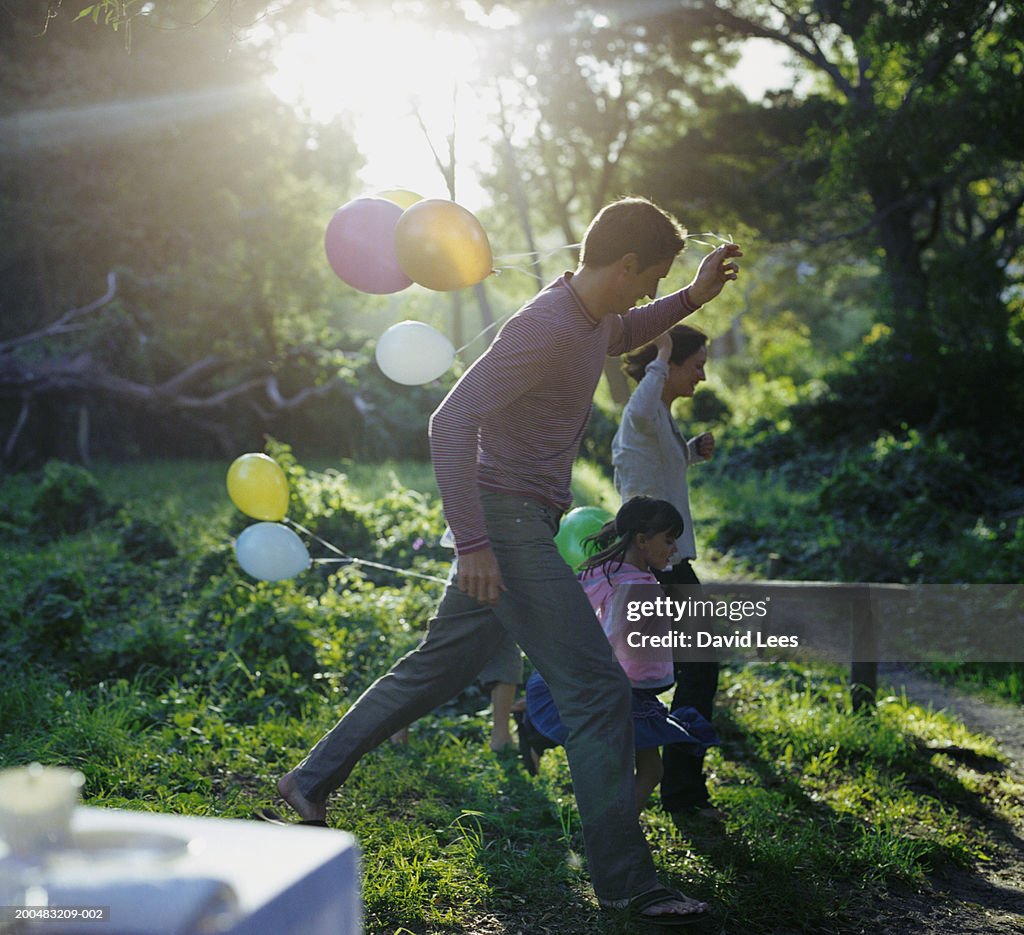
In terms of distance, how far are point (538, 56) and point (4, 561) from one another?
15.4 meters

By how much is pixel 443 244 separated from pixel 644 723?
1.83 metres

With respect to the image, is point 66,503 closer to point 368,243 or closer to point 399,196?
point 399,196

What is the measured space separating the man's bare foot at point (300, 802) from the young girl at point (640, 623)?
0.79 m

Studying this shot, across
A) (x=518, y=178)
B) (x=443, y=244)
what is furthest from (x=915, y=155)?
(x=443, y=244)

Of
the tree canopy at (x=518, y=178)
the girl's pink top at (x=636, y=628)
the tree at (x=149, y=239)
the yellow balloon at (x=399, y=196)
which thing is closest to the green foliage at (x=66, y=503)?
the tree canopy at (x=518, y=178)

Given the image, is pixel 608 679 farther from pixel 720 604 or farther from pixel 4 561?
A: pixel 4 561

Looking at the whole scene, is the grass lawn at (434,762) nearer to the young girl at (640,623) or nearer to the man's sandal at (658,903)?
the man's sandal at (658,903)

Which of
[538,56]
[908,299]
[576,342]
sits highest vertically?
[538,56]

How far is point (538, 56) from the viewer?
20312 mm

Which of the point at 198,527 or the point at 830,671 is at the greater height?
the point at 198,527

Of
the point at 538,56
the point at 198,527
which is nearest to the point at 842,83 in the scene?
the point at 538,56

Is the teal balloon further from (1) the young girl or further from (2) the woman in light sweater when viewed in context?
(1) the young girl

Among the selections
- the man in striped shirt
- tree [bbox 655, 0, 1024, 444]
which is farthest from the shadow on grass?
tree [bbox 655, 0, 1024, 444]

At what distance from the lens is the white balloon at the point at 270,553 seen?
5.36 meters
